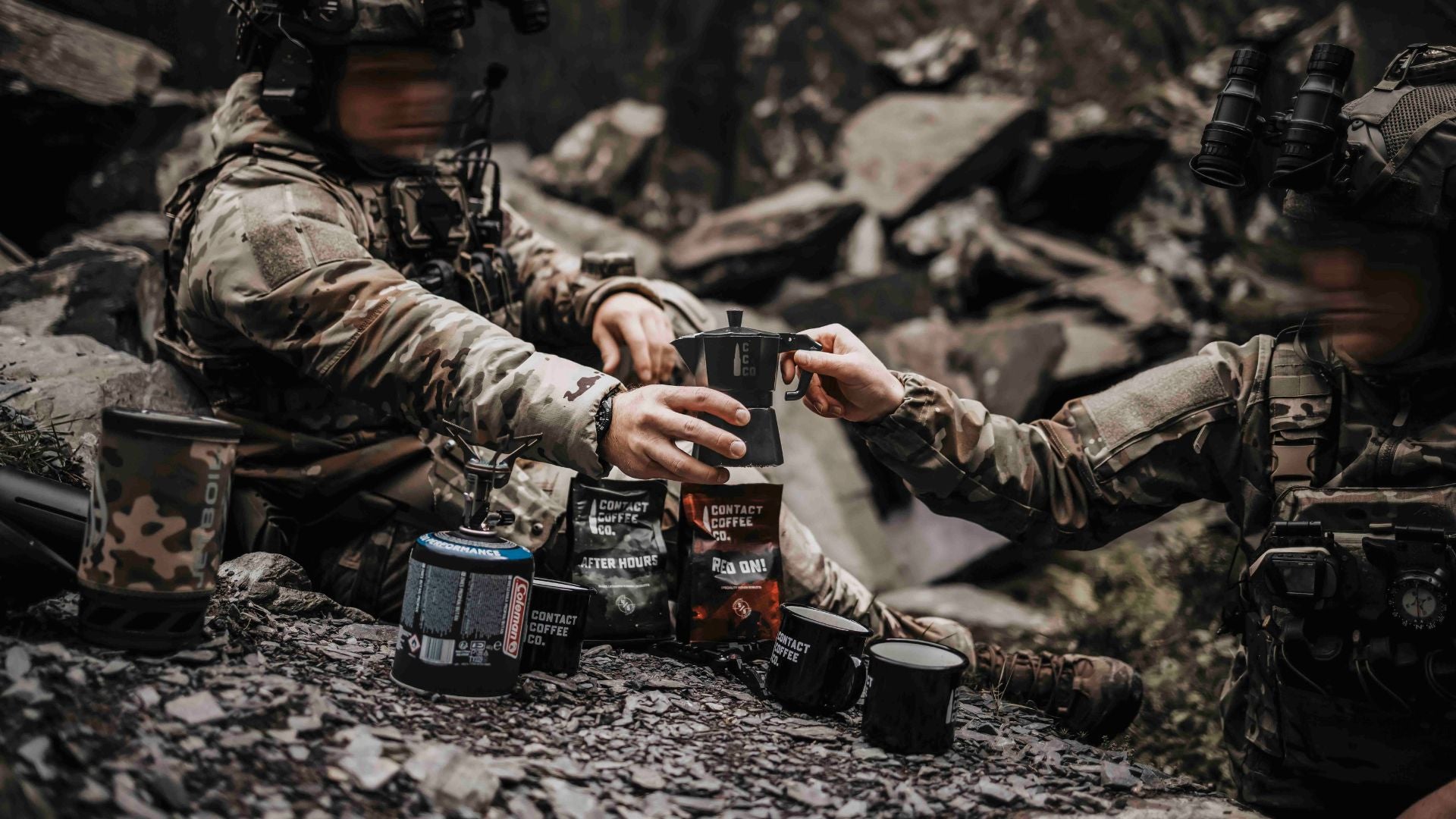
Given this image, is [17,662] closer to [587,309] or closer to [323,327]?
[323,327]

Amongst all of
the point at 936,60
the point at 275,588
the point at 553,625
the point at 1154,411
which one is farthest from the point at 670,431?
the point at 936,60

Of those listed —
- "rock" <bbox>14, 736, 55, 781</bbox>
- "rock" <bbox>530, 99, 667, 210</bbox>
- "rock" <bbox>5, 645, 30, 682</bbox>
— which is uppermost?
"rock" <bbox>530, 99, 667, 210</bbox>

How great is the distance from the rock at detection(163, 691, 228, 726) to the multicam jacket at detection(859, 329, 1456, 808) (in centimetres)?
177

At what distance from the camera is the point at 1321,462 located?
295 cm

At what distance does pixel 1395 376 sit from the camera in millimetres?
2891

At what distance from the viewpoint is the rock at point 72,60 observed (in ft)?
18.4

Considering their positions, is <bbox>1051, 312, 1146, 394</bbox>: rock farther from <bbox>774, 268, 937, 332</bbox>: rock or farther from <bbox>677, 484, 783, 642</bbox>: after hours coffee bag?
<bbox>677, 484, 783, 642</bbox>: after hours coffee bag

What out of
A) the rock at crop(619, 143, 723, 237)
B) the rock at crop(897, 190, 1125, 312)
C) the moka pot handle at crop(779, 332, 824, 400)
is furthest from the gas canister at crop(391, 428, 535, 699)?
the rock at crop(619, 143, 723, 237)

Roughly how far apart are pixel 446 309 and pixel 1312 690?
2.43 metres

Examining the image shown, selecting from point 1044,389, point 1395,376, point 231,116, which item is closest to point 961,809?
point 1395,376

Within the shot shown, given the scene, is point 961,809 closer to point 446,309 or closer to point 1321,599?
point 1321,599

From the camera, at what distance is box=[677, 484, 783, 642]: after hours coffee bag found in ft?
10.6

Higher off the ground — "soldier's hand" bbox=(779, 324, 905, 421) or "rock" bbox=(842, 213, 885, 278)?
"rock" bbox=(842, 213, 885, 278)

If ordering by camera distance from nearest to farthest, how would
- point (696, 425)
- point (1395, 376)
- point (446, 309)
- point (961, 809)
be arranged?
point (961, 809) → point (696, 425) → point (1395, 376) → point (446, 309)
